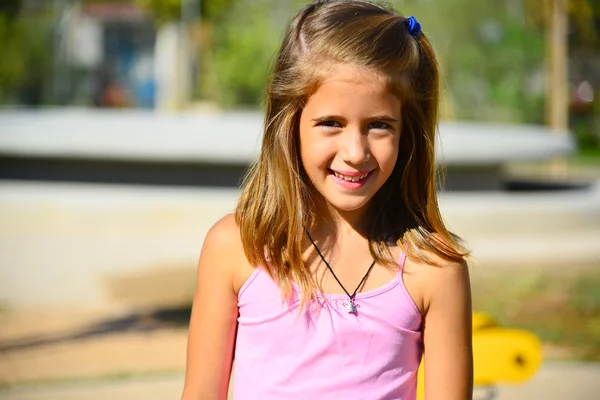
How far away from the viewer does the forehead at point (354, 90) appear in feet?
5.24

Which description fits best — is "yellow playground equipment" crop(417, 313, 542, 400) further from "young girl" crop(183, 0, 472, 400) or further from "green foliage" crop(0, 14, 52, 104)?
"green foliage" crop(0, 14, 52, 104)

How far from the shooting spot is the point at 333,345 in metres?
1.61

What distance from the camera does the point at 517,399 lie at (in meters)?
4.38

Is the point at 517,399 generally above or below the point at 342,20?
below

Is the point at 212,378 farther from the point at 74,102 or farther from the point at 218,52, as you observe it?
the point at 218,52

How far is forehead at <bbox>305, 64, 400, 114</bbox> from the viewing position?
160 cm

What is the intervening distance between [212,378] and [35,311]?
493 cm

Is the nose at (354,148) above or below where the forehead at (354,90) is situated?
below

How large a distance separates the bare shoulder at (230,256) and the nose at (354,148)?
0.26 metres

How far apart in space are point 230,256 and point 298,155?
0.76 ft

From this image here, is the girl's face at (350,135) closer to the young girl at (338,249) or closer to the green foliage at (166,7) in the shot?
the young girl at (338,249)

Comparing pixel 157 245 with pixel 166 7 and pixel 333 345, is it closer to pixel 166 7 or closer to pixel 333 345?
pixel 333 345

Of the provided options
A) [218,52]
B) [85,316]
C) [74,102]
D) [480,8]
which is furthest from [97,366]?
[218,52]

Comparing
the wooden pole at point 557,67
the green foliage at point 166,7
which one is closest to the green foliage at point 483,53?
the wooden pole at point 557,67
